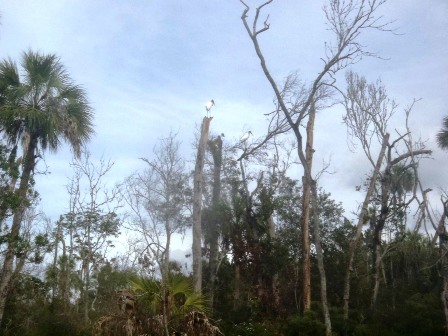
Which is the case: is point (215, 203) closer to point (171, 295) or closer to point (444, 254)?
point (444, 254)

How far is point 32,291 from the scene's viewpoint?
16688 mm

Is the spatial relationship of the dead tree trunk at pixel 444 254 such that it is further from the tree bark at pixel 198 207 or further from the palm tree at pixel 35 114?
the palm tree at pixel 35 114

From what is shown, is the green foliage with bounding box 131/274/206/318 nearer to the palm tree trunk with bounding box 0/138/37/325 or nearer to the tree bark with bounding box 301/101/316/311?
the palm tree trunk with bounding box 0/138/37/325

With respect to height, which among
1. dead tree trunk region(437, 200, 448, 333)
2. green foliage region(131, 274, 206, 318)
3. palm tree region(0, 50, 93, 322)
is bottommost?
green foliage region(131, 274, 206, 318)

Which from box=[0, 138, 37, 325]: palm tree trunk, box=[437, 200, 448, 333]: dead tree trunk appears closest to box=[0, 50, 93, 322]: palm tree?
box=[0, 138, 37, 325]: palm tree trunk

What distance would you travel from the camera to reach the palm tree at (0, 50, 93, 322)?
14.1 metres

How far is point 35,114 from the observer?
1425cm

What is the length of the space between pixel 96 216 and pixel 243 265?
21.4 feet

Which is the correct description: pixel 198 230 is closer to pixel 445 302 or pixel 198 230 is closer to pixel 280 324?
pixel 280 324

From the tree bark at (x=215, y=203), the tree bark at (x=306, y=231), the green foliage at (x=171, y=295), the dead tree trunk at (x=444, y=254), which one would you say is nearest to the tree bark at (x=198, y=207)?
the tree bark at (x=306, y=231)

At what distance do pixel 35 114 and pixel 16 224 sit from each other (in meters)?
3.02

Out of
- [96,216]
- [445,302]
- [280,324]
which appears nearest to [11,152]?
[96,216]

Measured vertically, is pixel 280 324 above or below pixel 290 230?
below

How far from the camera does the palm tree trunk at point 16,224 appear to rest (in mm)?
12900
